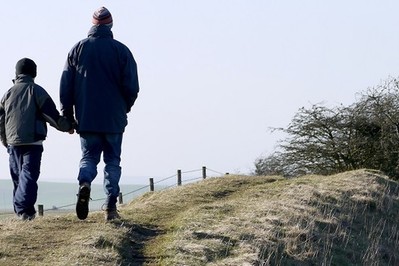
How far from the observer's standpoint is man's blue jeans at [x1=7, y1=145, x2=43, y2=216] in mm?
13062

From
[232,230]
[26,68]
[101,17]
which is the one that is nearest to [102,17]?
[101,17]

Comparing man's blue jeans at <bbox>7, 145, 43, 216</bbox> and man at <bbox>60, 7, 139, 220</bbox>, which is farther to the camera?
man's blue jeans at <bbox>7, 145, 43, 216</bbox>

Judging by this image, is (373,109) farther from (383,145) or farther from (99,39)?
(99,39)

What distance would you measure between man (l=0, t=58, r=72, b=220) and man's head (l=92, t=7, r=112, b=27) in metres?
1.40

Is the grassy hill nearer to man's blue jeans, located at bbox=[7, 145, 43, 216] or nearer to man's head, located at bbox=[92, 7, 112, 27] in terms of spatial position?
man's blue jeans, located at bbox=[7, 145, 43, 216]

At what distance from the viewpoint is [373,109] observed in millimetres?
31875

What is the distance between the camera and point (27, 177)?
1309cm

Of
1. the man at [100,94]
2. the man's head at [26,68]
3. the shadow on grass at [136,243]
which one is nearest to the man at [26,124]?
the man's head at [26,68]

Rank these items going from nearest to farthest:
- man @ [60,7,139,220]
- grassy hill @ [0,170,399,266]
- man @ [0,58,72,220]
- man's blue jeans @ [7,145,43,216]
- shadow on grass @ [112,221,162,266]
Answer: shadow on grass @ [112,221,162,266] < grassy hill @ [0,170,399,266] < man @ [60,7,139,220] < man @ [0,58,72,220] < man's blue jeans @ [7,145,43,216]

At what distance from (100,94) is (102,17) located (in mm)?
976

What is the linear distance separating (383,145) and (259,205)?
673 inches

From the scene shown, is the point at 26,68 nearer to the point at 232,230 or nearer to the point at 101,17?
the point at 101,17

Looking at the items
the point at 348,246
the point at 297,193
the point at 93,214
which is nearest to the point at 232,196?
the point at 297,193

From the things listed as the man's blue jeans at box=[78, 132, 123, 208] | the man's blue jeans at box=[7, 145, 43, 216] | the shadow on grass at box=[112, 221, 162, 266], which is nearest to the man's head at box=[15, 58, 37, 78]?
the man's blue jeans at box=[7, 145, 43, 216]
